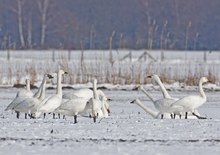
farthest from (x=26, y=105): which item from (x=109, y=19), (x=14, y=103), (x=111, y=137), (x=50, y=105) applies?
(x=109, y=19)

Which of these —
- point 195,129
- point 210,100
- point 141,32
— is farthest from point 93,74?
point 141,32

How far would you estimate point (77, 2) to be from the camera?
9869 cm

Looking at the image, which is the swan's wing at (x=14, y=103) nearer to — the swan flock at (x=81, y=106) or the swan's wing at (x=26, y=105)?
the swan flock at (x=81, y=106)

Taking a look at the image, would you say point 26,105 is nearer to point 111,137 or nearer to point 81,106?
point 81,106

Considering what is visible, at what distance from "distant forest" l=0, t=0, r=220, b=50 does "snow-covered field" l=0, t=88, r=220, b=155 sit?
210 feet

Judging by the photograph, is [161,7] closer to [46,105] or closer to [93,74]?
[93,74]

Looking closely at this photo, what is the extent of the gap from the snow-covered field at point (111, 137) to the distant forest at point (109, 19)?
210 ft

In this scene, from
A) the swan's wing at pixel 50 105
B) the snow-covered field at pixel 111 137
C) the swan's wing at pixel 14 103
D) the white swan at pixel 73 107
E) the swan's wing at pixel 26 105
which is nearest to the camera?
the snow-covered field at pixel 111 137

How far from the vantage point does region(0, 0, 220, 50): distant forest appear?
82.4 meters

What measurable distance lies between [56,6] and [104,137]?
77326mm

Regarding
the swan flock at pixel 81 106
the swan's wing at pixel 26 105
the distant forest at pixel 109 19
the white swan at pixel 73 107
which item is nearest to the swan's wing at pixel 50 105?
the swan flock at pixel 81 106

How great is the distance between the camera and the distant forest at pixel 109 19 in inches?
3243

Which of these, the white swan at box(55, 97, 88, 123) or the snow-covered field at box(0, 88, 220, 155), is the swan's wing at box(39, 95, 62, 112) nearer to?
the white swan at box(55, 97, 88, 123)

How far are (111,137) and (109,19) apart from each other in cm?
8189
